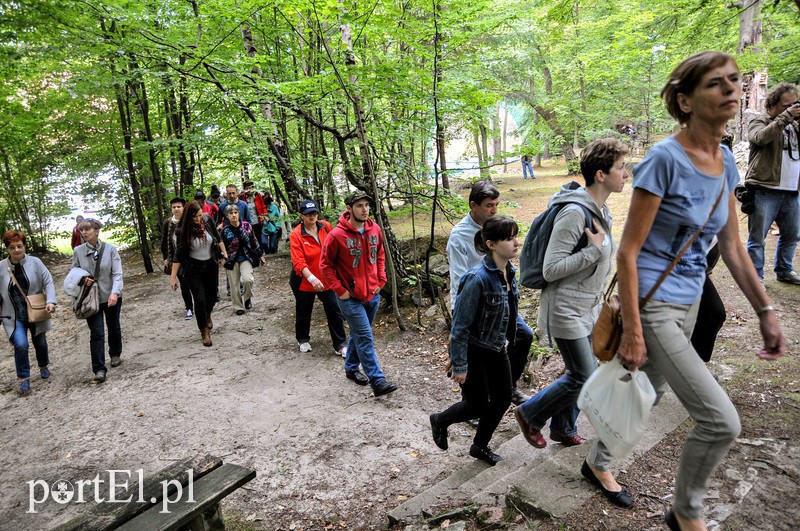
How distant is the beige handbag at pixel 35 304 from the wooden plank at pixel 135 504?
15.8ft

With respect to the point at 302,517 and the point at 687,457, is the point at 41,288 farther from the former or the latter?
the point at 687,457

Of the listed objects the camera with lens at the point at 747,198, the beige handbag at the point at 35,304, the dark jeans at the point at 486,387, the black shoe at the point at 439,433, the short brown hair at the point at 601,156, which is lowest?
the black shoe at the point at 439,433

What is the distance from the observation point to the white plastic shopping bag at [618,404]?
220cm

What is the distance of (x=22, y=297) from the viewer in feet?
21.5

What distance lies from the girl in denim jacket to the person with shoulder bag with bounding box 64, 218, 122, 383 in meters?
5.27

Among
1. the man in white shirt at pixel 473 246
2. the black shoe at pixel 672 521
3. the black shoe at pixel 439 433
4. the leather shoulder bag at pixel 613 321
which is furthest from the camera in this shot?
the man in white shirt at pixel 473 246

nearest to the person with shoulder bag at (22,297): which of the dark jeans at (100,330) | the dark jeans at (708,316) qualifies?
the dark jeans at (100,330)

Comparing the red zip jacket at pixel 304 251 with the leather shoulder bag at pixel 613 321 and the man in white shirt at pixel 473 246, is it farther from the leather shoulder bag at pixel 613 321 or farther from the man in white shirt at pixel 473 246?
the leather shoulder bag at pixel 613 321

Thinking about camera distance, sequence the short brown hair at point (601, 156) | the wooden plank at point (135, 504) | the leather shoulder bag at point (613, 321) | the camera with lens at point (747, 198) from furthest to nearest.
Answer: the camera with lens at point (747, 198) < the short brown hair at point (601, 156) < the wooden plank at point (135, 504) < the leather shoulder bag at point (613, 321)

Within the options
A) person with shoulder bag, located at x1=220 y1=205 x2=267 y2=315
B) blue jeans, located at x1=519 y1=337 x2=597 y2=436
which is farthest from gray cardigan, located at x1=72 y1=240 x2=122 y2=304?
blue jeans, located at x1=519 y1=337 x2=597 y2=436

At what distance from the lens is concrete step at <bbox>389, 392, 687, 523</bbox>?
109 inches

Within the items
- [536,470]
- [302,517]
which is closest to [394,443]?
[302,517]

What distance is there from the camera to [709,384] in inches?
82.4

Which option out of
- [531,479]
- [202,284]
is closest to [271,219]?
[202,284]
